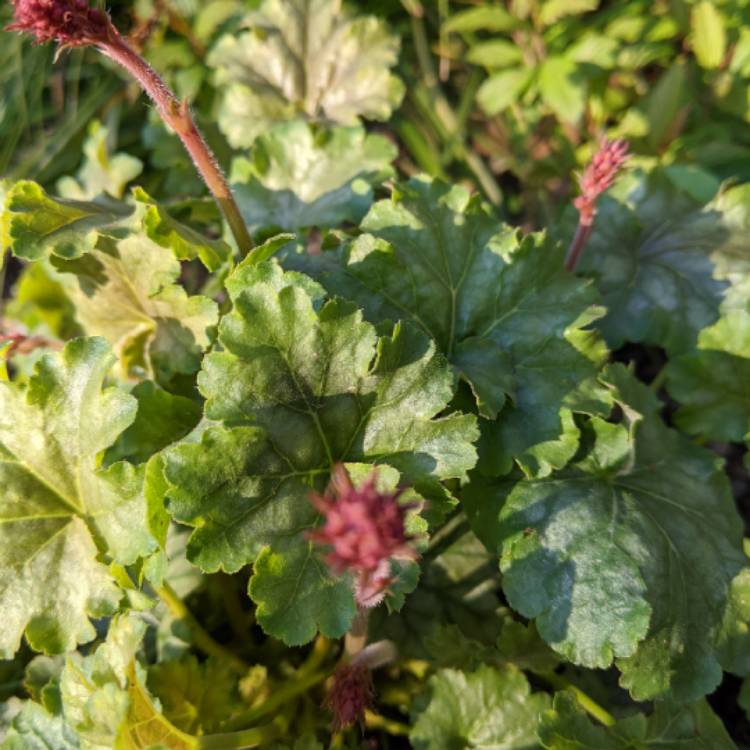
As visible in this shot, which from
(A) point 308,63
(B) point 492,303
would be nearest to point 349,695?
(B) point 492,303

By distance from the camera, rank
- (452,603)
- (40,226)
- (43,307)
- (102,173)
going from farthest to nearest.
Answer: (43,307), (102,173), (452,603), (40,226)

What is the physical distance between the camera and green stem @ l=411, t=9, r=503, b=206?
3291mm

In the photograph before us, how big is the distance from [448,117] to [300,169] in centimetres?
125

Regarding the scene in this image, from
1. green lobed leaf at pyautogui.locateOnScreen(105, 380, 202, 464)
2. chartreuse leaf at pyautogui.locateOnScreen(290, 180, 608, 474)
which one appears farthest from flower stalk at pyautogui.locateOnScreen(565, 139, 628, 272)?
green lobed leaf at pyautogui.locateOnScreen(105, 380, 202, 464)

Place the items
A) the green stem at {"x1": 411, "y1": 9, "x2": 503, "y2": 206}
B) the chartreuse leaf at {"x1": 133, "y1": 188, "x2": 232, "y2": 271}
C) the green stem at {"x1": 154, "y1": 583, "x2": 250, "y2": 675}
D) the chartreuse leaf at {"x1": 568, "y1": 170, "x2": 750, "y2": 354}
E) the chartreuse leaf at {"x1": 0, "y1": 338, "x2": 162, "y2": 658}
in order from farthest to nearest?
1. the green stem at {"x1": 411, "y1": 9, "x2": 503, "y2": 206}
2. the chartreuse leaf at {"x1": 568, "y1": 170, "x2": 750, "y2": 354}
3. the green stem at {"x1": 154, "y1": 583, "x2": 250, "y2": 675}
4. the chartreuse leaf at {"x1": 133, "y1": 188, "x2": 232, "y2": 271}
5. the chartreuse leaf at {"x1": 0, "y1": 338, "x2": 162, "y2": 658}

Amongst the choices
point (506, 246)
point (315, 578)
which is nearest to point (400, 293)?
point (506, 246)

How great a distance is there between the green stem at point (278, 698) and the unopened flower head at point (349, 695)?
123 millimetres

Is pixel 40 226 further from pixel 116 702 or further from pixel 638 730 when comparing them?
pixel 638 730

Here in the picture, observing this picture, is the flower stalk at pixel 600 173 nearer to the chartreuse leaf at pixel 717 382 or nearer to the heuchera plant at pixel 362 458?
the heuchera plant at pixel 362 458

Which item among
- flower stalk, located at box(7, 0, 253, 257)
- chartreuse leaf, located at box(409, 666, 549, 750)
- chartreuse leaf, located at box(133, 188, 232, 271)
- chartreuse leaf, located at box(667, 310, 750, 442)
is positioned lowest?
chartreuse leaf, located at box(409, 666, 549, 750)

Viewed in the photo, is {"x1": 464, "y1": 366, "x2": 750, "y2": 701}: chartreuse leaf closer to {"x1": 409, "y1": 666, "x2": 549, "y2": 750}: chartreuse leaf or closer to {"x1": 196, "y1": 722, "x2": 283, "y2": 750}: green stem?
{"x1": 409, "y1": 666, "x2": 549, "y2": 750}: chartreuse leaf

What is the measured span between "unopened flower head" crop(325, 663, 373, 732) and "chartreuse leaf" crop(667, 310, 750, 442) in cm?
103

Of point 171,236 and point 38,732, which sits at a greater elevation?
point 171,236

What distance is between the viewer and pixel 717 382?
2.04m
